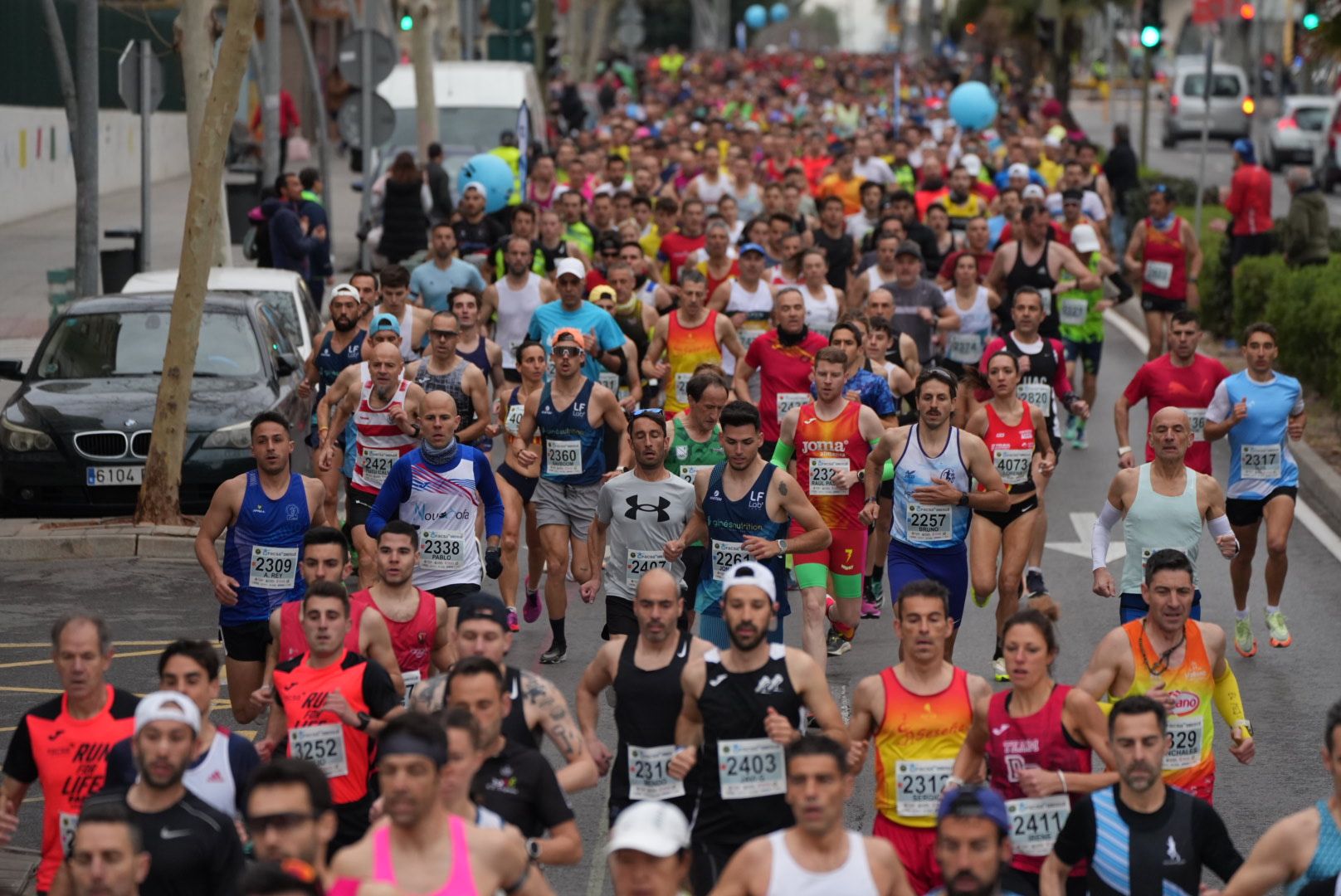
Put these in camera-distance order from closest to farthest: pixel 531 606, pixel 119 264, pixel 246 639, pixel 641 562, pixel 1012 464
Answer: pixel 246 639
pixel 641 562
pixel 1012 464
pixel 531 606
pixel 119 264

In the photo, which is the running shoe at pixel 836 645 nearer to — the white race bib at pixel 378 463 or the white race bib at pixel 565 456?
the white race bib at pixel 565 456

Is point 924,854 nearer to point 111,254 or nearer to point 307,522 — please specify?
point 307,522

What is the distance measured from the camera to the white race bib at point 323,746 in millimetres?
7637

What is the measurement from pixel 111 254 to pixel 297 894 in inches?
680

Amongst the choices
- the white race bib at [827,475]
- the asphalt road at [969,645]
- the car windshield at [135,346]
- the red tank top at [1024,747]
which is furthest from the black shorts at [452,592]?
the car windshield at [135,346]

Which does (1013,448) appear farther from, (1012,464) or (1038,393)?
(1038,393)

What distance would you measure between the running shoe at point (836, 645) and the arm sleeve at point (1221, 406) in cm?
240

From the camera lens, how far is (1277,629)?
1225 cm

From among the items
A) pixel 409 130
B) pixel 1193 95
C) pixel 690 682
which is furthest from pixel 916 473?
pixel 1193 95

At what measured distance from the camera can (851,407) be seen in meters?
11.7

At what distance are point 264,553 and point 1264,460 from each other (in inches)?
218

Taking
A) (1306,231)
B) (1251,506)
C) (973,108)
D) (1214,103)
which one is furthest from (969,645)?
(1214,103)

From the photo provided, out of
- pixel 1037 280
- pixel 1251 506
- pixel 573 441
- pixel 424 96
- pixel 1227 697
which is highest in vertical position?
pixel 424 96

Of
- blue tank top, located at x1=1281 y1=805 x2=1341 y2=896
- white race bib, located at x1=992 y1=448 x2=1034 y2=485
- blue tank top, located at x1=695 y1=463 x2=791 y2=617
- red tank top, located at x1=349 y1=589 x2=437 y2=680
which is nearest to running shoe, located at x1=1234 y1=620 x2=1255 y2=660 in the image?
white race bib, located at x1=992 y1=448 x2=1034 y2=485
